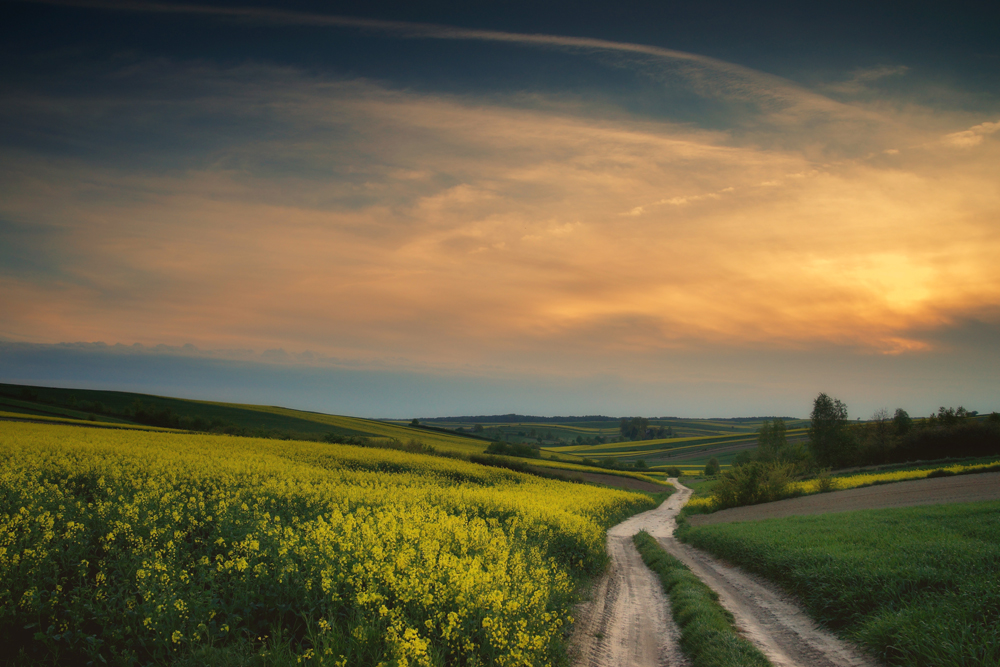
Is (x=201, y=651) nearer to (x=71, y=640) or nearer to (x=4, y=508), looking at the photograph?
(x=71, y=640)

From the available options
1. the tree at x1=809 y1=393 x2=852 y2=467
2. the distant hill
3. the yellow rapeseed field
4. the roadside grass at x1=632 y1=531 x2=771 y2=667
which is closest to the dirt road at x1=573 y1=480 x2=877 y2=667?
the roadside grass at x1=632 y1=531 x2=771 y2=667

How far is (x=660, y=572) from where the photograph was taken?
53.5ft

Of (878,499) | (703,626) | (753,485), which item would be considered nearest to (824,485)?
(753,485)

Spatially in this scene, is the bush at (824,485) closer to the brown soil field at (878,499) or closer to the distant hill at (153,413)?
the brown soil field at (878,499)

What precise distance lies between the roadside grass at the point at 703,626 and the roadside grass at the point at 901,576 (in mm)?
2109

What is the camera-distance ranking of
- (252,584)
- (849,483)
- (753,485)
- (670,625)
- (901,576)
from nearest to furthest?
1. (252,584)
2. (901,576)
3. (670,625)
4. (753,485)
5. (849,483)

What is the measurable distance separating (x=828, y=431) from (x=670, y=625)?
244ft

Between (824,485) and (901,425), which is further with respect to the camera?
(901,425)

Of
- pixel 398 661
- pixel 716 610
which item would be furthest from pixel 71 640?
pixel 716 610

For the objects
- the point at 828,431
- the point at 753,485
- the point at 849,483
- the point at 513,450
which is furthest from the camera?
the point at 513,450

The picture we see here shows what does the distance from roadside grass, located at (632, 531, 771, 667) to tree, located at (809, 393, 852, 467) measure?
222 feet

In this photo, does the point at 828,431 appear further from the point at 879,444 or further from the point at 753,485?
the point at 753,485

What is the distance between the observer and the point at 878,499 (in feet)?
92.0

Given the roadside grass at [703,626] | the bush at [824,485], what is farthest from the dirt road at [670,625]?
the bush at [824,485]
